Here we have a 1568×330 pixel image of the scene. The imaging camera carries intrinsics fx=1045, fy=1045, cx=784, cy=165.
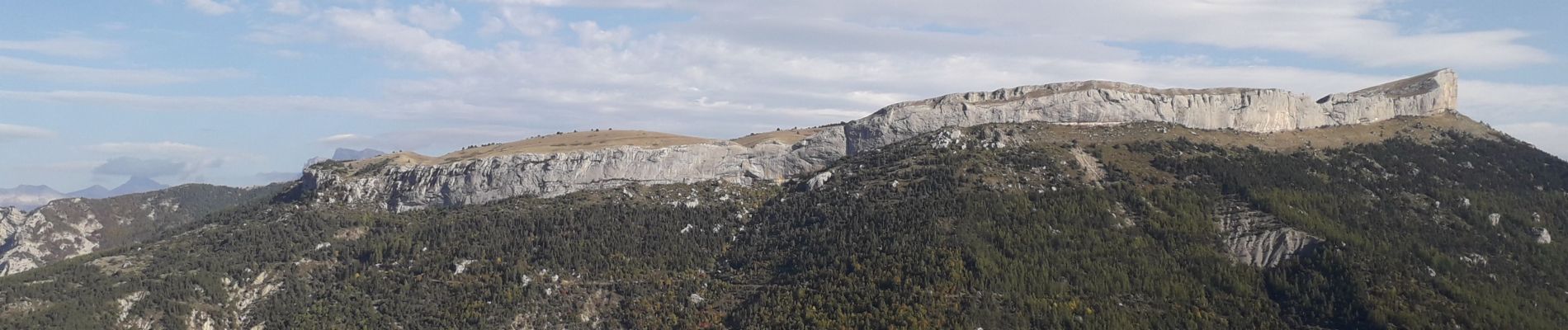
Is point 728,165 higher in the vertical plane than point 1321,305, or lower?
higher

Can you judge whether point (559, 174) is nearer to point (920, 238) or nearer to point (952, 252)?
point (920, 238)

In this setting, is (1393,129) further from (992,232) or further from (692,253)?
(692,253)

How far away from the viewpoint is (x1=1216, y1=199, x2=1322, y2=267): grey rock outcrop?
132625 millimetres

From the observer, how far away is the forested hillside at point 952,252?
407 ft

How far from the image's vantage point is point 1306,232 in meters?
135

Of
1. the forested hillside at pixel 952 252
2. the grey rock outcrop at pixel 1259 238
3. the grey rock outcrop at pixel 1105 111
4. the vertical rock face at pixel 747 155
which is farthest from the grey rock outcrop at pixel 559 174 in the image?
the grey rock outcrop at pixel 1259 238

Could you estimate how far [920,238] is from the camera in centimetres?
13912

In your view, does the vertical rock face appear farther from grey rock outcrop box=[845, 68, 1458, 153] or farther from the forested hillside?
the forested hillside

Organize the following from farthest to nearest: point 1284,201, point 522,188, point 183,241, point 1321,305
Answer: point 522,188
point 183,241
point 1284,201
point 1321,305

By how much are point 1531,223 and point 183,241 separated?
209056 millimetres

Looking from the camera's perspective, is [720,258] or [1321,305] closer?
[1321,305]

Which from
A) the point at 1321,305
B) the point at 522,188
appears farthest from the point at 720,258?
the point at 1321,305

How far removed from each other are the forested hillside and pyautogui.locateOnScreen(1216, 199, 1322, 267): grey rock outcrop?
388mm

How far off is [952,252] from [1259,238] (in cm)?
4036
